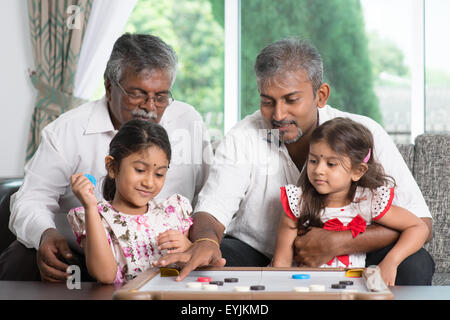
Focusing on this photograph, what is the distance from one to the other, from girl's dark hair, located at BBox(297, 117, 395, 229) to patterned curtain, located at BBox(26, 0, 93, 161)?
1977 mm

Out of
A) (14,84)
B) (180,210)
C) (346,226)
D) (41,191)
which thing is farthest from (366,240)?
(14,84)

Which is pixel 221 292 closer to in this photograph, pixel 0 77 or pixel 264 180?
pixel 264 180

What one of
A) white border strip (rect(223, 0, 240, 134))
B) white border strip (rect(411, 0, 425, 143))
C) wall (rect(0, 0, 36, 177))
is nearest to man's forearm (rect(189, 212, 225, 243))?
wall (rect(0, 0, 36, 177))

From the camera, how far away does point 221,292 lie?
1.04 meters

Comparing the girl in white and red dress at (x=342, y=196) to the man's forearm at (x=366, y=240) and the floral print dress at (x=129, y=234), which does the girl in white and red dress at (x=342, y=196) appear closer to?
the man's forearm at (x=366, y=240)

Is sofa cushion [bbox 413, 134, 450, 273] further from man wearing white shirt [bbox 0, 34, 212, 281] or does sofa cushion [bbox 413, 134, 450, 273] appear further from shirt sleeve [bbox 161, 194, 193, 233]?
shirt sleeve [bbox 161, 194, 193, 233]

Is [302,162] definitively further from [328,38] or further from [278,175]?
[328,38]

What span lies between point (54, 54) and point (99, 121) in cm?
156

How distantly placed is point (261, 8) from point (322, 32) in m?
0.43

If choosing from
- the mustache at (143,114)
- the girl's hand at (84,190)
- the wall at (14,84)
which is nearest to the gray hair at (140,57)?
the mustache at (143,114)

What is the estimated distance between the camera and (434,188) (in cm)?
222

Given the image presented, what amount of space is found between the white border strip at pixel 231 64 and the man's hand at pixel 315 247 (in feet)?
7.30

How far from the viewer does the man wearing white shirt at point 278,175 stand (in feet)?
5.64
